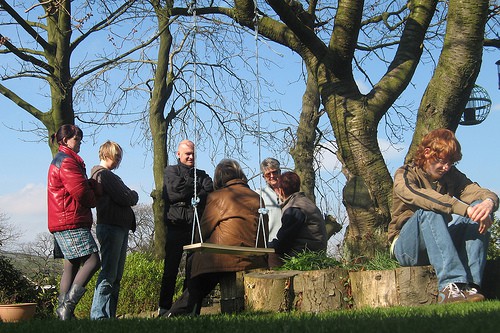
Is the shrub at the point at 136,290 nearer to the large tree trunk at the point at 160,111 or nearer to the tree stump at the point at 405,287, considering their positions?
the large tree trunk at the point at 160,111

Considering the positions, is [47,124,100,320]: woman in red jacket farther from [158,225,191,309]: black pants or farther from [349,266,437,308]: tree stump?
[349,266,437,308]: tree stump

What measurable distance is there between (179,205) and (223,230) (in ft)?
2.79

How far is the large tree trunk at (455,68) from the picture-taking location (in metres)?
8.46

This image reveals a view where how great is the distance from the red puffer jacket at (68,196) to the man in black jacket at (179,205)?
4.59 feet

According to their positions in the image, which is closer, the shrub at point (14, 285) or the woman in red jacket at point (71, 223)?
the woman in red jacket at point (71, 223)

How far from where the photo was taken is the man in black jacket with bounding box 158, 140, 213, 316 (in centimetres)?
777

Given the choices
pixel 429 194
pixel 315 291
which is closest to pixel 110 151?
pixel 315 291

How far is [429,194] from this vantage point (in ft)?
20.9

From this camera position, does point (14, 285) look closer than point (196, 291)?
No

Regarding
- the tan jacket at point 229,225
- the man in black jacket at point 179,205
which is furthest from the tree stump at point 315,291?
the man in black jacket at point 179,205

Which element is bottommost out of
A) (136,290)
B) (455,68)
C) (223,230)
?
(136,290)

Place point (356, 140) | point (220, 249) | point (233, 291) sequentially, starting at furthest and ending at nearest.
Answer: point (356, 140) < point (233, 291) < point (220, 249)

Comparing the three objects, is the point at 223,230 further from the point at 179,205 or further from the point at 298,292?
the point at 298,292

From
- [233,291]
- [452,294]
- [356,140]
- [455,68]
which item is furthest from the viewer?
[356,140]
